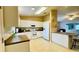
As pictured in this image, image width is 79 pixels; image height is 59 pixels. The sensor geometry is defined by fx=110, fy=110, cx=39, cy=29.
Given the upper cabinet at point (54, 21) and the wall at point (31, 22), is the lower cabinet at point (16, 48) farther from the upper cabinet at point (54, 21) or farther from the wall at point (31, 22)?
the upper cabinet at point (54, 21)

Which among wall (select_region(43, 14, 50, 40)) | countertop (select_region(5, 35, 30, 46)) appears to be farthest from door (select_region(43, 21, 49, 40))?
countertop (select_region(5, 35, 30, 46))

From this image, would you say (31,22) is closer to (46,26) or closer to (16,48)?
(46,26)

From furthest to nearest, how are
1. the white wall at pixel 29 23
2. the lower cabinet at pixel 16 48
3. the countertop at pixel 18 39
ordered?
the countertop at pixel 18 39, the white wall at pixel 29 23, the lower cabinet at pixel 16 48

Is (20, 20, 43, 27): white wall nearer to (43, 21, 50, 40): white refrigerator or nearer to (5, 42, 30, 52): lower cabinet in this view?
(43, 21, 50, 40): white refrigerator

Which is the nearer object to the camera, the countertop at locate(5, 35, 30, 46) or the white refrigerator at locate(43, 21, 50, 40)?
the white refrigerator at locate(43, 21, 50, 40)

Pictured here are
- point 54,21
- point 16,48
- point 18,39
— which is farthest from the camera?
point 18,39

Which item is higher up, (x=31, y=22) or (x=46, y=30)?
(x=31, y=22)

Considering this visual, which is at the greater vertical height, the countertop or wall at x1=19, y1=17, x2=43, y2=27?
wall at x1=19, y1=17, x2=43, y2=27

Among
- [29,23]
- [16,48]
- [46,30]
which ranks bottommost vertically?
[16,48]

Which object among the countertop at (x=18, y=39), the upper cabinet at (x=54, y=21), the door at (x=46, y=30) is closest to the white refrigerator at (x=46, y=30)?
the door at (x=46, y=30)

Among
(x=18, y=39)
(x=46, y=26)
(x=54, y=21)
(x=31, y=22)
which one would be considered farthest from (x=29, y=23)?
(x=18, y=39)

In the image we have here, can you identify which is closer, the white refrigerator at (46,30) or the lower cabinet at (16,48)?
the lower cabinet at (16,48)

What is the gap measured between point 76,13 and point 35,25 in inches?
23.7
